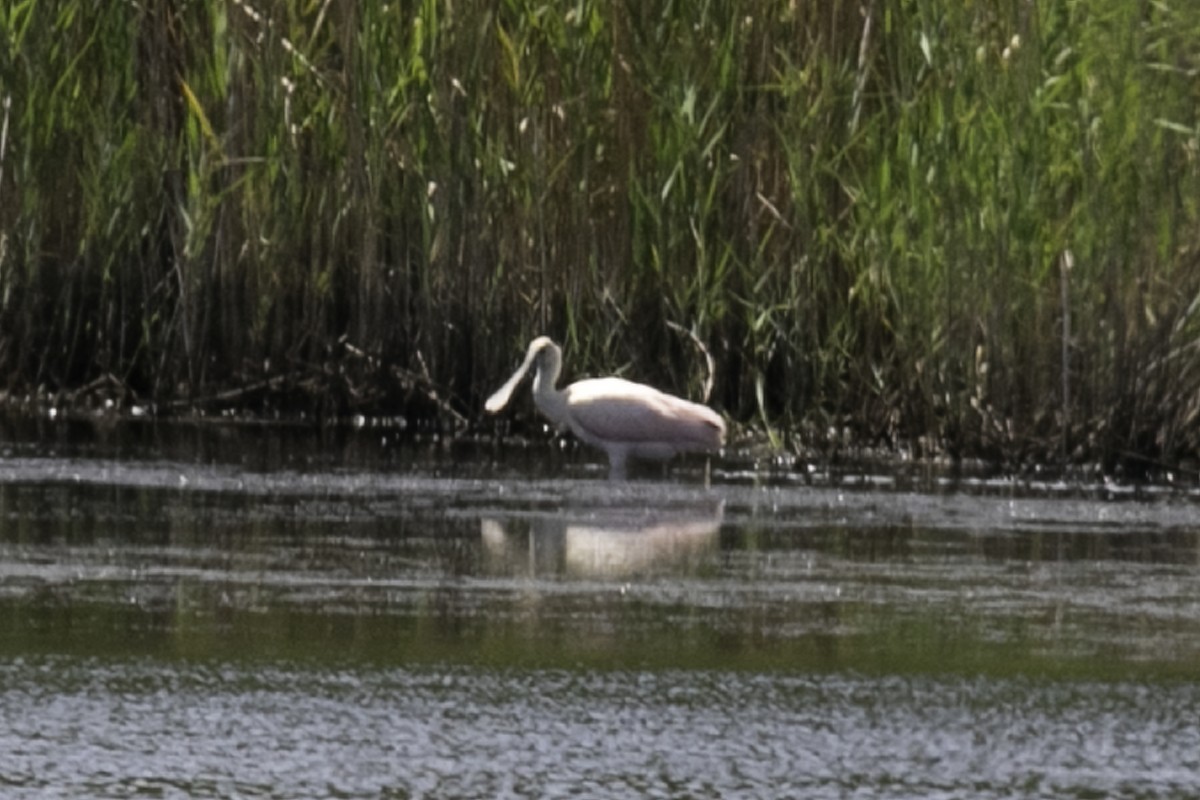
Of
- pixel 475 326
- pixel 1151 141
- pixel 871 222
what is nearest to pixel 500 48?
pixel 475 326

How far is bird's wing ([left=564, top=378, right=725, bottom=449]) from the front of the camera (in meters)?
11.1

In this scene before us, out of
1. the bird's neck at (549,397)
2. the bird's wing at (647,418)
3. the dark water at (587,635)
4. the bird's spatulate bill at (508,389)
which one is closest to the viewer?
the dark water at (587,635)

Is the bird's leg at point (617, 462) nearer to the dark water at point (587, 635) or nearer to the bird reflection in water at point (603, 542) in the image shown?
the dark water at point (587, 635)

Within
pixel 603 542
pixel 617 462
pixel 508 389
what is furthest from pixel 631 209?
pixel 603 542

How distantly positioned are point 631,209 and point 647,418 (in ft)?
4.09

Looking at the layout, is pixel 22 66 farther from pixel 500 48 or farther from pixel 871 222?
pixel 871 222

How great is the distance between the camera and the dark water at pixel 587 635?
220 inches

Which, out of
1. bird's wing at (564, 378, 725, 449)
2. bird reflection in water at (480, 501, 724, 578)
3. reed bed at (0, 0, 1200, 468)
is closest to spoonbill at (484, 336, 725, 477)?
bird's wing at (564, 378, 725, 449)

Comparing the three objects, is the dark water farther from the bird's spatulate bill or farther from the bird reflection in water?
the bird's spatulate bill

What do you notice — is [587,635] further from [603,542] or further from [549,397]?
[549,397]

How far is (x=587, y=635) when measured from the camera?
7008 mm

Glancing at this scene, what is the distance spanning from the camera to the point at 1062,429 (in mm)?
10961

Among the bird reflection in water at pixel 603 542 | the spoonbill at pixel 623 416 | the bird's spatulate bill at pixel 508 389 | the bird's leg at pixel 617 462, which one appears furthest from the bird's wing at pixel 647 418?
the bird reflection in water at pixel 603 542

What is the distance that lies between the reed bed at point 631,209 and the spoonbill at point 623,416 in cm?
55
